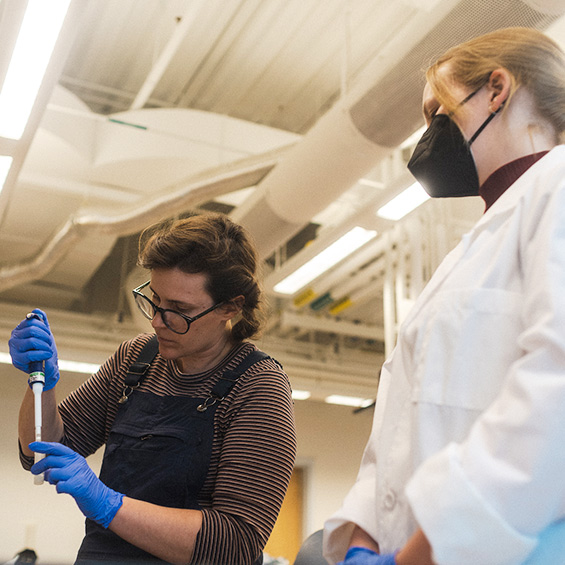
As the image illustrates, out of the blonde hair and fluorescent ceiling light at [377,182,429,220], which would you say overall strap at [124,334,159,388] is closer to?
the blonde hair

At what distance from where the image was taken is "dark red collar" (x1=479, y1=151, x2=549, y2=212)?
103cm

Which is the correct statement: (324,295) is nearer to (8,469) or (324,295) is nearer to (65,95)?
(65,95)

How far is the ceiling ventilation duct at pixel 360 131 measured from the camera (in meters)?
2.41

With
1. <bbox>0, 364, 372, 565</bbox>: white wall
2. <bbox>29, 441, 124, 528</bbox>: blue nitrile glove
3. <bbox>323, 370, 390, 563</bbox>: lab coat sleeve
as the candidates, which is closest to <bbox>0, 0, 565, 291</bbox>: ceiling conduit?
<bbox>323, 370, 390, 563</bbox>: lab coat sleeve

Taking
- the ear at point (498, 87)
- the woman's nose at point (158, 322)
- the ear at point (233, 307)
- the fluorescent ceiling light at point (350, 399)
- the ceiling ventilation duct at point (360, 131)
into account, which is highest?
the ceiling ventilation duct at point (360, 131)

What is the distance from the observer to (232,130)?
4465 mm

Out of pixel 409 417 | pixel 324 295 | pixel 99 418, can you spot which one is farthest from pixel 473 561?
pixel 324 295

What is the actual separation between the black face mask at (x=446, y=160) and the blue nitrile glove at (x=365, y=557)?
0.61m

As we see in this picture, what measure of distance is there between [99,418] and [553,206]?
122 cm

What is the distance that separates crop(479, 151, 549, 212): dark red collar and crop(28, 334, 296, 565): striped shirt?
66 centimetres

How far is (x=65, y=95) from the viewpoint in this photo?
13.7 ft

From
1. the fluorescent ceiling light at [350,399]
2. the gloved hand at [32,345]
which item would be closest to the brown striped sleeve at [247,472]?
the gloved hand at [32,345]

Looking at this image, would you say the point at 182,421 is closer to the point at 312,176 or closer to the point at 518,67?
the point at 518,67

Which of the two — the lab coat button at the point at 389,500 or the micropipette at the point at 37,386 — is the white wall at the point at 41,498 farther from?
the lab coat button at the point at 389,500
